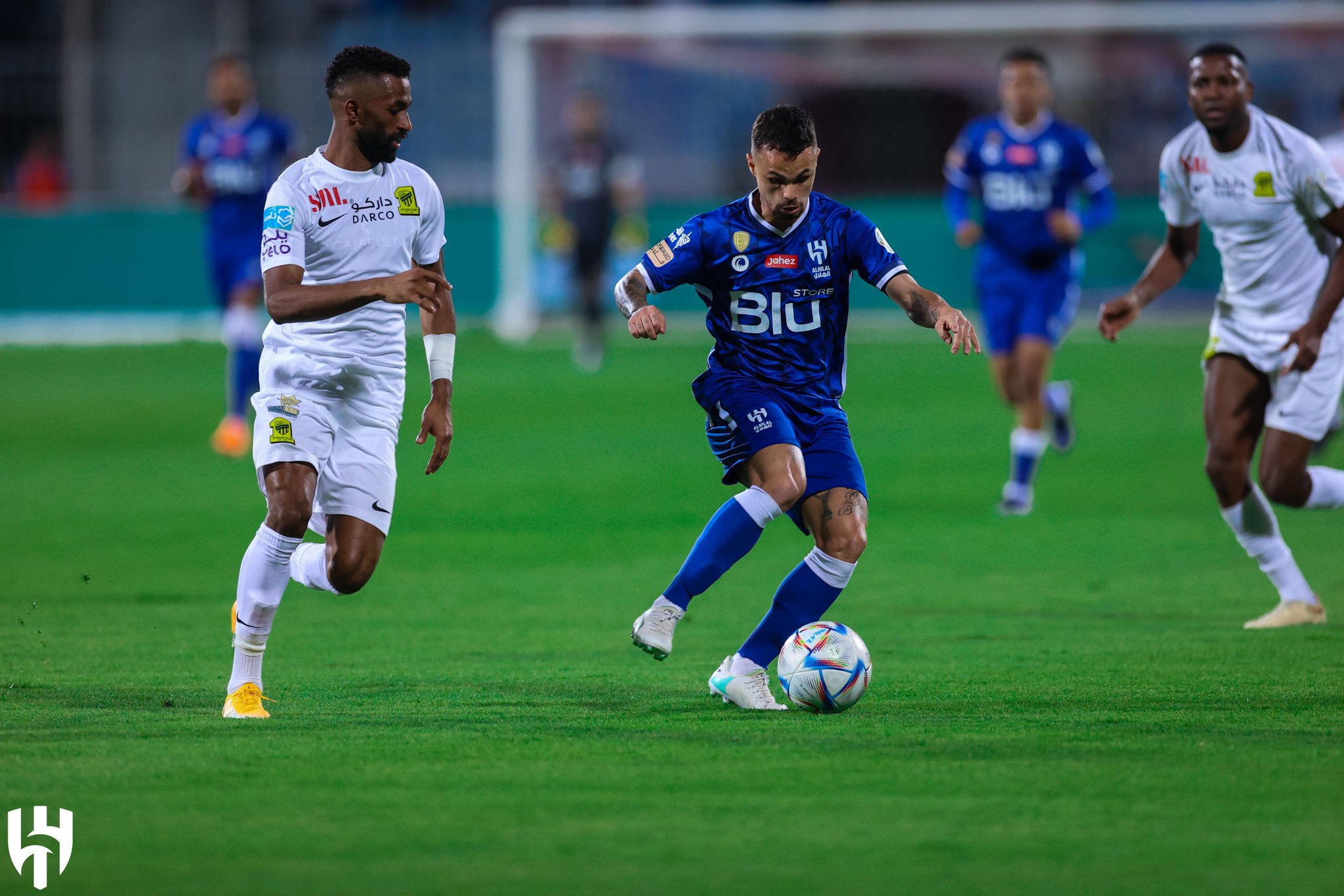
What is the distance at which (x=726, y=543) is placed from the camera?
589 cm

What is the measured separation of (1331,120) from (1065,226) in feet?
45.9

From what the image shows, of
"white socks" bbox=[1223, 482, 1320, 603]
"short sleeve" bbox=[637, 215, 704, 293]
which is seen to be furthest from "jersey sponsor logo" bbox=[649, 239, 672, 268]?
"white socks" bbox=[1223, 482, 1320, 603]

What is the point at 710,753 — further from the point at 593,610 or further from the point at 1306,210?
the point at 1306,210

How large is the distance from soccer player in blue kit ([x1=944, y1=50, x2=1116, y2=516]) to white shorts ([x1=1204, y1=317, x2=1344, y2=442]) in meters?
3.58

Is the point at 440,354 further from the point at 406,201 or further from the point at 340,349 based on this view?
the point at 406,201

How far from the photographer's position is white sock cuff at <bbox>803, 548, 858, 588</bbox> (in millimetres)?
5988

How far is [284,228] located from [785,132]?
1671 millimetres

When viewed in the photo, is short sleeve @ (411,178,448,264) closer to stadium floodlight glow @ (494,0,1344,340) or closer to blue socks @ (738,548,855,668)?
blue socks @ (738,548,855,668)

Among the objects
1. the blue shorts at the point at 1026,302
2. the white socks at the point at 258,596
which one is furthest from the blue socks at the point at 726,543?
the blue shorts at the point at 1026,302

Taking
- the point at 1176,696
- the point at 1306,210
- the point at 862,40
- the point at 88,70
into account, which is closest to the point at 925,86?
the point at 862,40

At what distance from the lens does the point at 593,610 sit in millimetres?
8031

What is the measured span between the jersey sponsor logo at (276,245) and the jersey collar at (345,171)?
32 cm

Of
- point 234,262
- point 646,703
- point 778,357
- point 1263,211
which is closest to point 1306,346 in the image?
point 1263,211

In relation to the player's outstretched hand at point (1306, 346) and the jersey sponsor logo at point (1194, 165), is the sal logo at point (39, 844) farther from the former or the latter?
the jersey sponsor logo at point (1194, 165)
